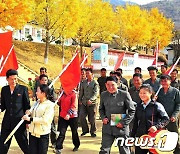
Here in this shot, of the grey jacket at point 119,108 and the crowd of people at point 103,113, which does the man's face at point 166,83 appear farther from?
the grey jacket at point 119,108

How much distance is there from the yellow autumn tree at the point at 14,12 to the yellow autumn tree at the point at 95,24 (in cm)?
1357

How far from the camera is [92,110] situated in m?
9.02

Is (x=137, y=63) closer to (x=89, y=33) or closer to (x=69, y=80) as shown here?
(x=89, y=33)

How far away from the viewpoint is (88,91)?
351 inches

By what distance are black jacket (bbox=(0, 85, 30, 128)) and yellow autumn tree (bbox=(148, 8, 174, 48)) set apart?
1697 inches

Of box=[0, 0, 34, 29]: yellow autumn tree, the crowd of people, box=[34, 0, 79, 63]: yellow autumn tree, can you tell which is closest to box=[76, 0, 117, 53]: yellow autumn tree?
box=[34, 0, 79, 63]: yellow autumn tree

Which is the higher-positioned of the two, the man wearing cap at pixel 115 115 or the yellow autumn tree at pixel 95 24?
the yellow autumn tree at pixel 95 24

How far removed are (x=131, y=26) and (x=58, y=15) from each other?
16680 millimetres

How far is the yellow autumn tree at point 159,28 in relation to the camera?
4800 cm

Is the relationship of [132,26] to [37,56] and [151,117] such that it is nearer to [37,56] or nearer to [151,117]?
[37,56]

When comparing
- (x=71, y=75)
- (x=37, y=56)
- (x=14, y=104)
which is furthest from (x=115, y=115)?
(x=37, y=56)

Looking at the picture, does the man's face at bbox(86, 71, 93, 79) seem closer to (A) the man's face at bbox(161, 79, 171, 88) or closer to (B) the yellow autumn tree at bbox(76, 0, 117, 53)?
(A) the man's face at bbox(161, 79, 171, 88)

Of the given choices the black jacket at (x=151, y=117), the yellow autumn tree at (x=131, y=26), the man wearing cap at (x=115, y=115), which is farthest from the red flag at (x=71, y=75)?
the yellow autumn tree at (x=131, y=26)

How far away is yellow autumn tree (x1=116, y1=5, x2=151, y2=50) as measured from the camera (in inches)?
1624
